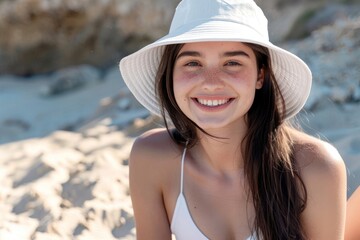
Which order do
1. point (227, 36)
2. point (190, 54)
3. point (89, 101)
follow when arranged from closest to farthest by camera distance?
point (227, 36) → point (190, 54) → point (89, 101)

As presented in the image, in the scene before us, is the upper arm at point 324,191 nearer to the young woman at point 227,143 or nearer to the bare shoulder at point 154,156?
the young woman at point 227,143

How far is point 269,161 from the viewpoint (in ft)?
6.57

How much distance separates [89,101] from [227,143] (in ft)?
12.6

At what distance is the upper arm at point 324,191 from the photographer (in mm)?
1957

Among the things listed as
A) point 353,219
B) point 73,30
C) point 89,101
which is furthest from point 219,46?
point 73,30

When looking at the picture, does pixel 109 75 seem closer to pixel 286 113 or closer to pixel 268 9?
pixel 268 9

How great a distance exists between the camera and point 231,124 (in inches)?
80.0

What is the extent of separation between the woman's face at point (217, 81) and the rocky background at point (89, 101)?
3.28ft

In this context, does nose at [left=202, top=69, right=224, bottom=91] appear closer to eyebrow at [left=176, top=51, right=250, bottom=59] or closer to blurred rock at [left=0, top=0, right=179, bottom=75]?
eyebrow at [left=176, top=51, right=250, bottom=59]

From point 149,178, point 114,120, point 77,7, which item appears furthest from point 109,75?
point 149,178

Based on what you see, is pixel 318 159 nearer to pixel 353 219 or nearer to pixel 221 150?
pixel 221 150

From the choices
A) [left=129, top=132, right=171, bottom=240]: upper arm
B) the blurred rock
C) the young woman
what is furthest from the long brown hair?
the blurred rock

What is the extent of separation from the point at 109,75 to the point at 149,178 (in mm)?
4414

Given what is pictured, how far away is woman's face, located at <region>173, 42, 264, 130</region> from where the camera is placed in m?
1.87
